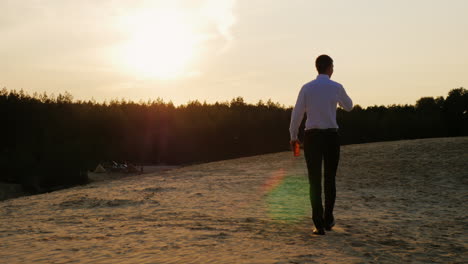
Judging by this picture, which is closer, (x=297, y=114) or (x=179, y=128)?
(x=297, y=114)

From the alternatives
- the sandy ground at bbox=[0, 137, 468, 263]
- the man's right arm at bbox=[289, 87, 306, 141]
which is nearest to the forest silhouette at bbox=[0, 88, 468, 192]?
the sandy ground at bbox=[0, 137, 468, 263]

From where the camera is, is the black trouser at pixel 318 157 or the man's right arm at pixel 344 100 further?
the man's right arm at pixel 344 100

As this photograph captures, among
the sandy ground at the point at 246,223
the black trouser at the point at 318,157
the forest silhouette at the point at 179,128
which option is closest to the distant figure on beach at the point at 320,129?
the black trouser at the point at 318,157

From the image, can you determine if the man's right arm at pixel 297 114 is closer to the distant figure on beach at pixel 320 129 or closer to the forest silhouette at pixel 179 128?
the distant figure on beach at pixel 320 129

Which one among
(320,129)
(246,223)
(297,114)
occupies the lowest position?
(246,223)

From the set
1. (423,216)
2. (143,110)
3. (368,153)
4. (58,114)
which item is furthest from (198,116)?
(423,216)

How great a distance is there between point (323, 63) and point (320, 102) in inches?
20.6

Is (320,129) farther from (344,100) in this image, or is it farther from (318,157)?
(344,100)

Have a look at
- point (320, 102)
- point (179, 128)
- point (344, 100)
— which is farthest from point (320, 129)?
point (179, 128)

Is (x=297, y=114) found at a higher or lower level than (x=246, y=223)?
higher

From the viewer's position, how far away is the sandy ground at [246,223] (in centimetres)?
496

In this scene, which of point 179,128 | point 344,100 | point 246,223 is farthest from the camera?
point 179,128

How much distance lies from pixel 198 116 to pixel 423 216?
34.0 m

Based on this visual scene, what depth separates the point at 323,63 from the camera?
602 cm
